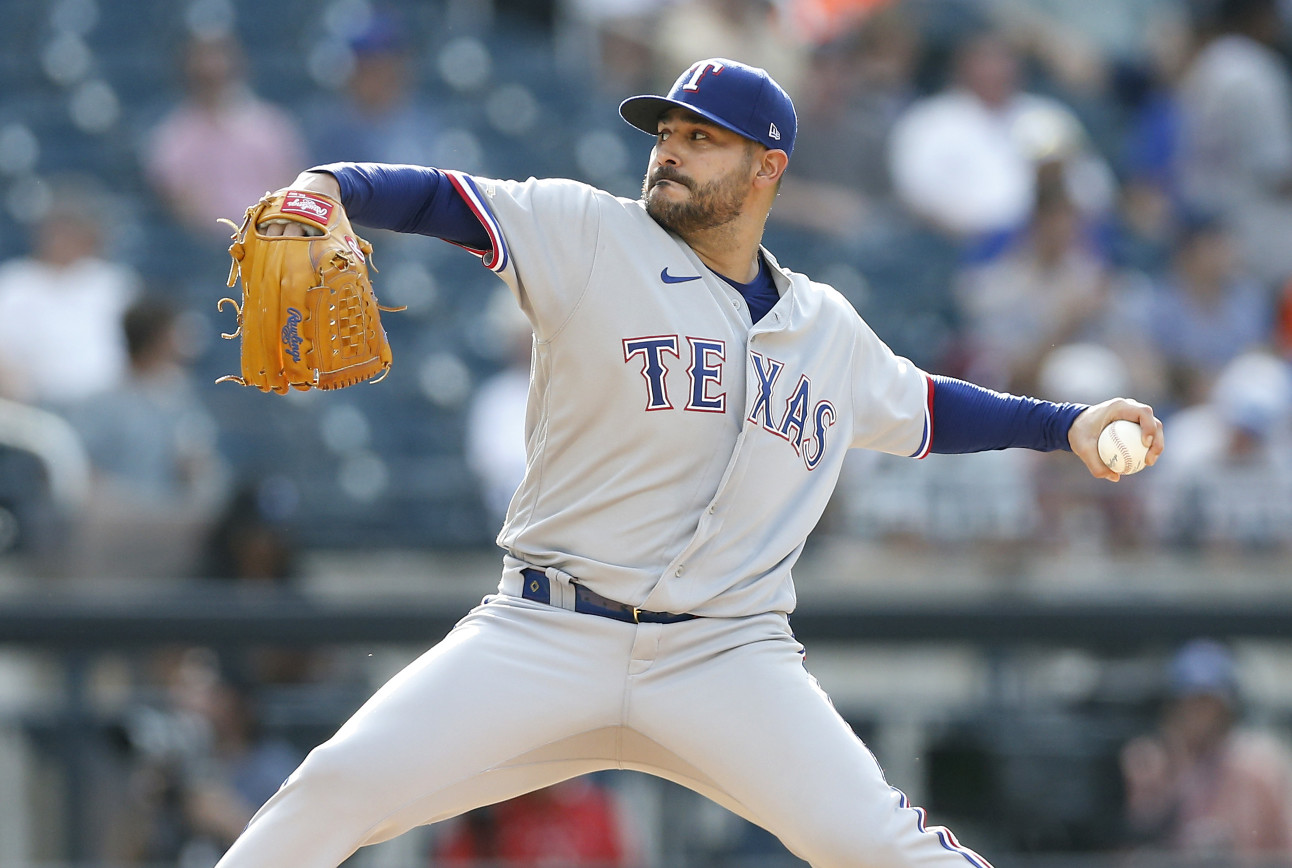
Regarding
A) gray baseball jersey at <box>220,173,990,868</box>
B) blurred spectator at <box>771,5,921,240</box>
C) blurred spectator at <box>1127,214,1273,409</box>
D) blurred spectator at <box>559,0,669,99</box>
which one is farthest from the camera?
blurred spectator at <box>559,0,669,99</box>

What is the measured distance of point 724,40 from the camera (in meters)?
8.43

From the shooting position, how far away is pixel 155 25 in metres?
8.72

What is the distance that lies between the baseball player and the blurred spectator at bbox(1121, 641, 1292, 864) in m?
3.10

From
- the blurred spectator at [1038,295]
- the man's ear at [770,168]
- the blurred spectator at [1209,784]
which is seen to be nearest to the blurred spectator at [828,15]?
the blurred spectator at [1038,295]

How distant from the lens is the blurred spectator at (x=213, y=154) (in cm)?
764

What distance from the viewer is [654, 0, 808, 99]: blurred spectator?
8430 millimetres

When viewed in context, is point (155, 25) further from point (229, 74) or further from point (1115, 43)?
point (1115, 43)

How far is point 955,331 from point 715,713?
4623mm

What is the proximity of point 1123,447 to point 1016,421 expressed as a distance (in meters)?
0.30

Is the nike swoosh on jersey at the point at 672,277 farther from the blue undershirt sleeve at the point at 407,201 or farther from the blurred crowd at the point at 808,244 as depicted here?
the blurred crowd at the point at 808,244

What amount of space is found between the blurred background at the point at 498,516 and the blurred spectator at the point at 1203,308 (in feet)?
0.07

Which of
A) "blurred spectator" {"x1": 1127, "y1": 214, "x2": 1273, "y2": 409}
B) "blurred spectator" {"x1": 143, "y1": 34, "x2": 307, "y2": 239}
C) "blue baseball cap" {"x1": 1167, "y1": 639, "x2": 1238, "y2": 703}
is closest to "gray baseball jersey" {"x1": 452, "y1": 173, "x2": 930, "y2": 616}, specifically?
"blue baseball cap" {"x1": 1167, "y1": 639, "x2": 1238, "y2": 703}

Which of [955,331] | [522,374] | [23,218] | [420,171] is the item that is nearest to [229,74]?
[23,218]

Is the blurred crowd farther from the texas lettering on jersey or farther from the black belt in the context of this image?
the black belt
